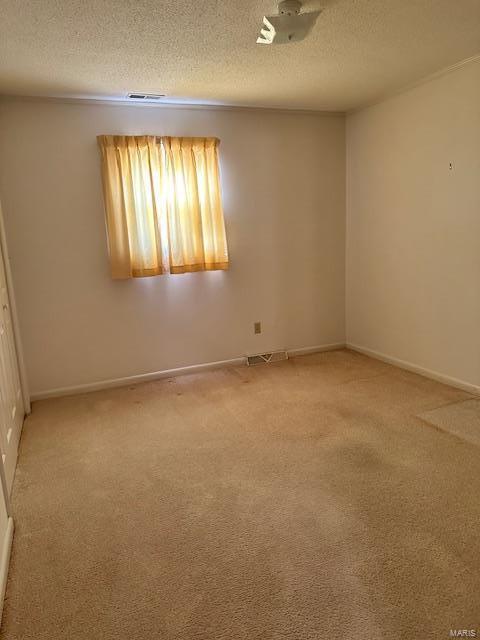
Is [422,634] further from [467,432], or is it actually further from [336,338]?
[336,338]

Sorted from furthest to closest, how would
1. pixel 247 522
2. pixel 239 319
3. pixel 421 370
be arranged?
pixel 239 319 → pixel 421 370 → pixel 247 522

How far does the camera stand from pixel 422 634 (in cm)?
137

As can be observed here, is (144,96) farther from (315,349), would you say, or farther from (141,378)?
(315,349)

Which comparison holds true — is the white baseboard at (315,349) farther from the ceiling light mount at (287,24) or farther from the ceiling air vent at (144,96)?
the ceiling light mount at (287,24)

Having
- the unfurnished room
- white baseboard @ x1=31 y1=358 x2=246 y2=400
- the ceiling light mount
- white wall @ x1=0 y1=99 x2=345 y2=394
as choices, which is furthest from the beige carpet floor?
the ceiling light mount

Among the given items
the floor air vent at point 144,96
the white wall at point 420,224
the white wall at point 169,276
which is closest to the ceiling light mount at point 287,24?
the floor air vent at point 144,96

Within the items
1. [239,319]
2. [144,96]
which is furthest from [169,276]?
[144,96]

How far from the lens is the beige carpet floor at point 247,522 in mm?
1473

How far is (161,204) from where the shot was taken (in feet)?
11.9

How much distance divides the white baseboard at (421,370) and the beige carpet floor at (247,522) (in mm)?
90

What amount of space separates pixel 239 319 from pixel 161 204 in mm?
1289

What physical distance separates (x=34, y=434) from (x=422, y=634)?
256cm

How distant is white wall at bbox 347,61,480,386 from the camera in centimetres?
312

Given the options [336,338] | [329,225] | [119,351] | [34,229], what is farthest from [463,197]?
[34,229]
